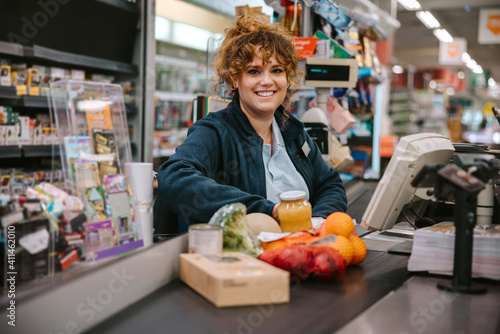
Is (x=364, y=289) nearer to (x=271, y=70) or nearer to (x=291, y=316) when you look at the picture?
(x=291, y=316)

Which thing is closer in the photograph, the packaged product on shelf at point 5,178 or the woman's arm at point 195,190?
the woman's arm at point 195,190

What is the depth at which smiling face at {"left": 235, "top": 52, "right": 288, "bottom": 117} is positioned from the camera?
7.36 ft

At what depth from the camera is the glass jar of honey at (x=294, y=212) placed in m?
1.80

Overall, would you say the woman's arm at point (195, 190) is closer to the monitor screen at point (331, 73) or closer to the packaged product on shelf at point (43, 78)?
the monitor screen at point (331, 73)

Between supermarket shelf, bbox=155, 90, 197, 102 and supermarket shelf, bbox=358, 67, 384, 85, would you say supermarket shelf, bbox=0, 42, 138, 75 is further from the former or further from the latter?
supermarket shelf, bbox=358, 67, 384, 85

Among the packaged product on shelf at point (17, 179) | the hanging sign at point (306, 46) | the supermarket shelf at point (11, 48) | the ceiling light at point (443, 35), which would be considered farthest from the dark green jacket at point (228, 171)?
the ceiling light at point (443, 35)

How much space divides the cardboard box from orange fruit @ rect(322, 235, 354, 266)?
33 centimetres

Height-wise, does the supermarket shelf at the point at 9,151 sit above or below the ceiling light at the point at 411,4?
below

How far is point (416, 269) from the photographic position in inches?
65.8

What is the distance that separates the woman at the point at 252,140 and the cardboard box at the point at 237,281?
620 mm

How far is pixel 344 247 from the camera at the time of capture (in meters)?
1.64

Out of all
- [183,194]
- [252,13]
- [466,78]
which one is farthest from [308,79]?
[466,78]

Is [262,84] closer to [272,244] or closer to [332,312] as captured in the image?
[272,244]

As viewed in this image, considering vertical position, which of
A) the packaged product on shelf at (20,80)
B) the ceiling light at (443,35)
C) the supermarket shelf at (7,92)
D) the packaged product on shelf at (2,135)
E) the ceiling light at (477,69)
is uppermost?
the ceiling light at (477,69)
